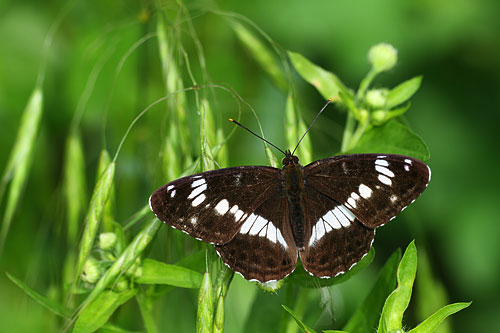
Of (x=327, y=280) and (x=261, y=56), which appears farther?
(x=261, y=56)

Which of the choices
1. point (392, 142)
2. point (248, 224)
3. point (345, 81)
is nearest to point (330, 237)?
point (248, 224)

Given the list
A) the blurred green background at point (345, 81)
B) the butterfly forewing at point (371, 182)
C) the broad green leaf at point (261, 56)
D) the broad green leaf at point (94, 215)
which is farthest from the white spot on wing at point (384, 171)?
the blurred green background at point (345, 81)

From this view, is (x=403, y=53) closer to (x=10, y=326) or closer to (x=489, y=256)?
(x=489, y=256)

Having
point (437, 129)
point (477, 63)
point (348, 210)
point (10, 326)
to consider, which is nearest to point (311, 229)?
point (348, 210)

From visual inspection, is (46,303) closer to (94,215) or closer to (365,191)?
(94,215)

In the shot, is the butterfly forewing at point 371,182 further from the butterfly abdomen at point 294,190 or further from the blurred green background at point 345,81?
the blurred green background at point 345,81

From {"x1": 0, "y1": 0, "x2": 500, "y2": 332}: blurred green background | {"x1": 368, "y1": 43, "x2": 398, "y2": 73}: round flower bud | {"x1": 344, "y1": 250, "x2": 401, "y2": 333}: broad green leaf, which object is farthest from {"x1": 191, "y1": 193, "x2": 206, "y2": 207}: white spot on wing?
{"x1": 0, "y1": 0, "x2": 500, "y2": 332}: blurred green background
